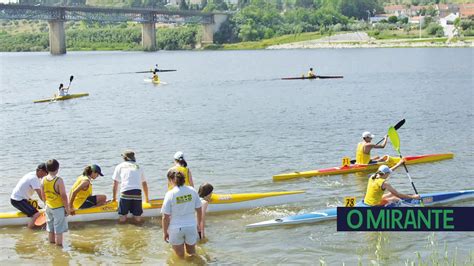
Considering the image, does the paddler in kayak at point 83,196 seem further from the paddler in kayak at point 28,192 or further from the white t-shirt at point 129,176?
the paddler in kayak at point 28,192

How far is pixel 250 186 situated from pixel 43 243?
817 centimetres

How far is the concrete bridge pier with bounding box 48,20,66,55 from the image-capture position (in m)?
169

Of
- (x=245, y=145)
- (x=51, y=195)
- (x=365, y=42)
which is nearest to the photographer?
(x=51, y=195)

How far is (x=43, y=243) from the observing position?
15344mm

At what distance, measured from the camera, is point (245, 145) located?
30609 mm

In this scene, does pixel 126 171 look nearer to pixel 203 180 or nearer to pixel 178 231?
pixel 178 231

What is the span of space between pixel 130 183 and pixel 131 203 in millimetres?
921

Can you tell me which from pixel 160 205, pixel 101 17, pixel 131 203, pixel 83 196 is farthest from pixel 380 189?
pixel 101 17

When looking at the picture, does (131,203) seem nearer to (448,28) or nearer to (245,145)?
(245,145)

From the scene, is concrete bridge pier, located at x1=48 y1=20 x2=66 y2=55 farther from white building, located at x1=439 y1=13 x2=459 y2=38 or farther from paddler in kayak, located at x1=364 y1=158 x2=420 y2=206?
paddler in kayak, located at x1=364 y1=158 x2=420 y2=206

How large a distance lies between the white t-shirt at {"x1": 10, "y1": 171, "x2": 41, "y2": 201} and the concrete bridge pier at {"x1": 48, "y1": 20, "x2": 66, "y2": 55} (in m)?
160

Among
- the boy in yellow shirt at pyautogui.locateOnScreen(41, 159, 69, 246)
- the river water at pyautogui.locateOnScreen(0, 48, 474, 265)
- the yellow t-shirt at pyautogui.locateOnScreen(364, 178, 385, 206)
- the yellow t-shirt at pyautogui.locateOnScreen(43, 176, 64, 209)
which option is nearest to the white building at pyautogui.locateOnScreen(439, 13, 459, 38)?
the river water at pyautogui.locateOnScreen(0, 48, 474, 265)

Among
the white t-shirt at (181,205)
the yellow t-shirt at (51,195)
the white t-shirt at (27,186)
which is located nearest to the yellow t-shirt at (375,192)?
the white t-shirt at (181,205)

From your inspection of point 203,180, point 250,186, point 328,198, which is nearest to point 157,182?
point 203,180
